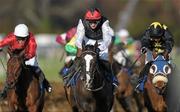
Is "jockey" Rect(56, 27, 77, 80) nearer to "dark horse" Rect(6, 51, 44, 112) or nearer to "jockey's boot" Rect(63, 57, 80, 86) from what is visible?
"jockey's boot" Rect(63, 57, 80, 86)

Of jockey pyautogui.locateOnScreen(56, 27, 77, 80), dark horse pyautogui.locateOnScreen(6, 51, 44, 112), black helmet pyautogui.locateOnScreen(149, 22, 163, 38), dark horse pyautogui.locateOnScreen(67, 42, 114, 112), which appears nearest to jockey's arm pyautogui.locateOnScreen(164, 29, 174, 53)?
black helmet pyautogui.locateOnScreen(149, 22, 163, 38)

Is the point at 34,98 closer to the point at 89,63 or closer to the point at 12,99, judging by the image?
the point at 12,99

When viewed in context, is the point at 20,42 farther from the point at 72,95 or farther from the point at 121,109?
the point at 121,109

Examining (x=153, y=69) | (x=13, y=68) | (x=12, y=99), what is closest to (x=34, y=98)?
(x=12, y=99)

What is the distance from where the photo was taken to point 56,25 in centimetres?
6284

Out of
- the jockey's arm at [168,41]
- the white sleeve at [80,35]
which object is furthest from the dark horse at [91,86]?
the jockey's arm at [168,41]

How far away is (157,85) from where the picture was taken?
1219cm

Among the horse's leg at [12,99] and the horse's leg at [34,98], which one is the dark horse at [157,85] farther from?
the horse's leg at [12,99]

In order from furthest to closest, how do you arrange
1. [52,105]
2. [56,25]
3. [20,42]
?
1. [56,25]
2. [52,105]
3. [20,42]

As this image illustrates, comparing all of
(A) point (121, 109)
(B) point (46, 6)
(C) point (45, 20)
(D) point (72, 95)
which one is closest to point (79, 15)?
(B) point (46, 6)

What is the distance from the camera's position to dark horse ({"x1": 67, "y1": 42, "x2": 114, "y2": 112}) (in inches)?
473

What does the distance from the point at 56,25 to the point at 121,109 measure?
144ft

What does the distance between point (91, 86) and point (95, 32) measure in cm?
126

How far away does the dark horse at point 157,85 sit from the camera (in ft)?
39.7
